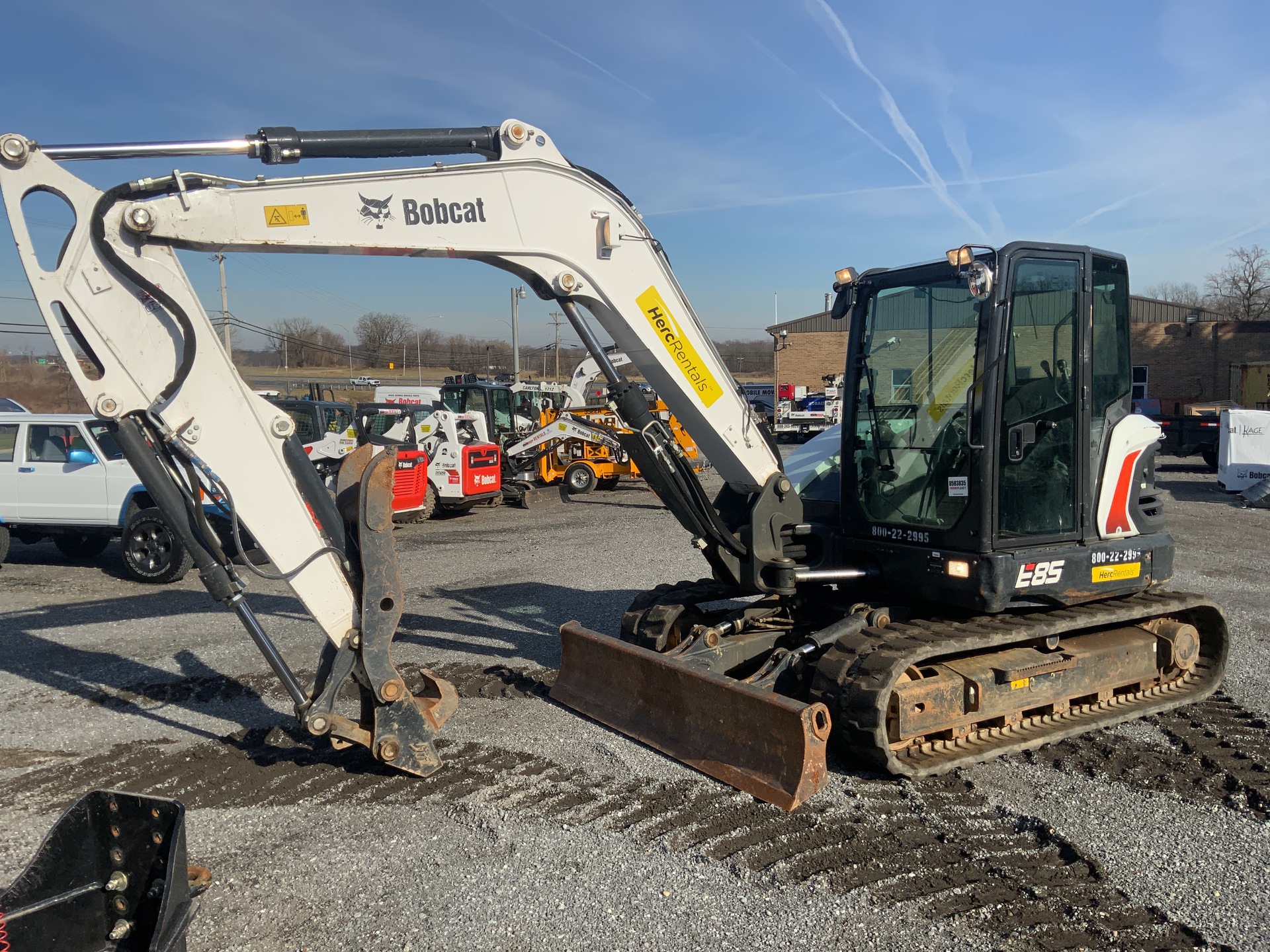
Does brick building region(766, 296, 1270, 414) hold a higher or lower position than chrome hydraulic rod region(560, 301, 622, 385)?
higher

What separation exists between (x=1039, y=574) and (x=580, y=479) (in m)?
14.4

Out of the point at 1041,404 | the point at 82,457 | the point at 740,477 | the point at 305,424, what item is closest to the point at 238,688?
the point at 740,477

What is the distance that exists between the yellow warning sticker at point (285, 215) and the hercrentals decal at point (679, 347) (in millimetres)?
1821

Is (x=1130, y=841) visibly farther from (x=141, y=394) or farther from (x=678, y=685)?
(x=141, y=394)

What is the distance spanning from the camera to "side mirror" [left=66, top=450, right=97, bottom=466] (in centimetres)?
1103

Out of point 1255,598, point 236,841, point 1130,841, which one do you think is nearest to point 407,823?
point 236,841

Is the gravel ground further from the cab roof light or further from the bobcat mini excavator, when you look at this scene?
the cab roof light

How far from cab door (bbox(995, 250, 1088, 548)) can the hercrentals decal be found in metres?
1.66

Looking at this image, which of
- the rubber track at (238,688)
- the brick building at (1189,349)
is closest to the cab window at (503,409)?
the rubber track at (238,688)

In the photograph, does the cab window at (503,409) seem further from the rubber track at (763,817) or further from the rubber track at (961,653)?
the rubber track at (961,653)

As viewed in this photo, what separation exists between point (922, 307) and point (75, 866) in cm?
499

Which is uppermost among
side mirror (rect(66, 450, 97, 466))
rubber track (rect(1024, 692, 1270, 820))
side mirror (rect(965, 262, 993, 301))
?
side mirror (rect(965, 262, 993, 301))

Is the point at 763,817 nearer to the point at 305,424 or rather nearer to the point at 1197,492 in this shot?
the point at 305,424

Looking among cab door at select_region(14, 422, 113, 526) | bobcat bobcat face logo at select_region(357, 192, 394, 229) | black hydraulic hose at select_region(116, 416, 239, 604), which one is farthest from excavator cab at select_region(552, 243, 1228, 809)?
cab door at select_region(14, 422, 113, 526)
